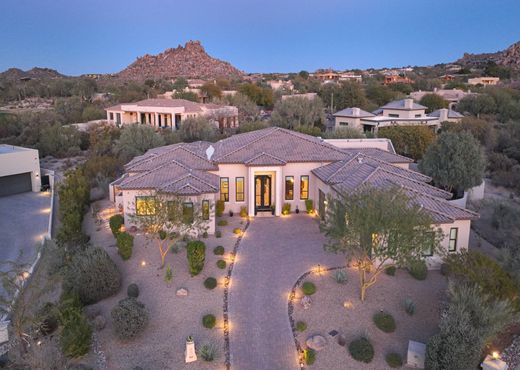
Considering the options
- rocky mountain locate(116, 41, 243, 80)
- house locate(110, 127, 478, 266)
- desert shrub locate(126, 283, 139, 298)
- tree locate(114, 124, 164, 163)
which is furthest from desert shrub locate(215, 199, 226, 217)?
rocky mountain locate(116, 41, 243, 80)

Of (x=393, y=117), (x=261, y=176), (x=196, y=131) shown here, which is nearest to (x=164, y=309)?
(x=261, y=176)

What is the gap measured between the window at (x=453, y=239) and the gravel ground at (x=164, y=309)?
10425 mm

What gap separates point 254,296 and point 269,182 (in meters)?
10.7

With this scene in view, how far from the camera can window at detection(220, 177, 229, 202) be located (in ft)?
89.1

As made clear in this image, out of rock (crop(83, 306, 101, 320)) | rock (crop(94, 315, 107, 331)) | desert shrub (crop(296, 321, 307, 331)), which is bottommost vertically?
rock (crop(83, 306, 101, 320))

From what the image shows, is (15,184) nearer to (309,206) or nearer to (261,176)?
(261,176)

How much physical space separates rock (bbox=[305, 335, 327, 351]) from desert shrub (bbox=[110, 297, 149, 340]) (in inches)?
225

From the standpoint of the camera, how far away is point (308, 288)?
17.6 meters

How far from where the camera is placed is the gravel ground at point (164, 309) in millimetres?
14336

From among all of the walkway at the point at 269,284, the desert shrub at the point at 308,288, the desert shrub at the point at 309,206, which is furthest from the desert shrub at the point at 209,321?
the desert shrub at the point at 309,206

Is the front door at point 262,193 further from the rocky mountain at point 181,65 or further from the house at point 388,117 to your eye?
the rocky mountain at point 181,65

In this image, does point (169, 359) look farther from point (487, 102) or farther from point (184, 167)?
point (487, 102)

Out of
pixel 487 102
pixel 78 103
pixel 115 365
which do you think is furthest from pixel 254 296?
pixel 78 103

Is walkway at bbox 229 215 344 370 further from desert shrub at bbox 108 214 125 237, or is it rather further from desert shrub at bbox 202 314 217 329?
desert shrub at bbox 108 214 125 237
